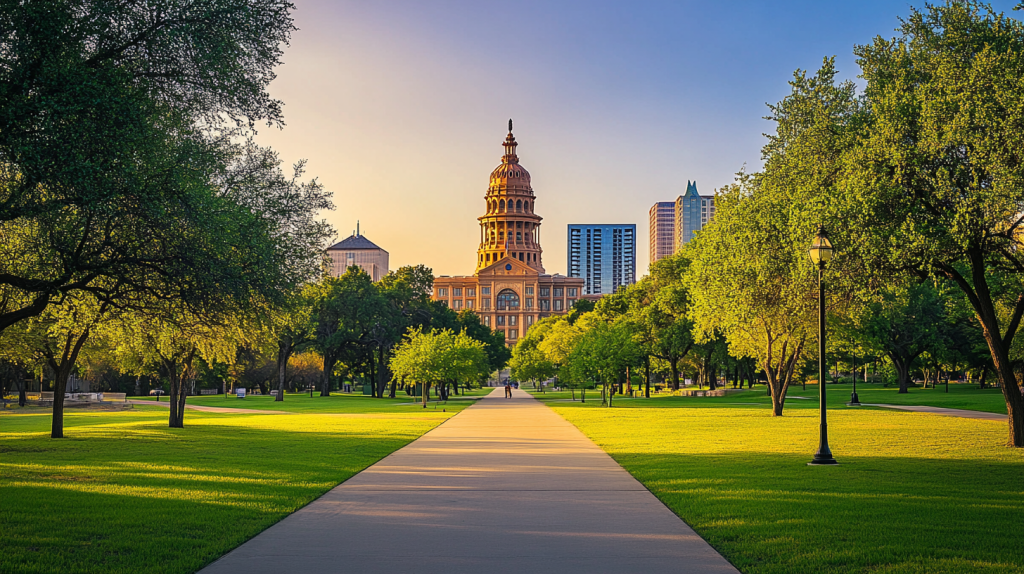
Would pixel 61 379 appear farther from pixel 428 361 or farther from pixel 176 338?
pixel 428 361

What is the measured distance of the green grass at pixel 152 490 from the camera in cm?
914

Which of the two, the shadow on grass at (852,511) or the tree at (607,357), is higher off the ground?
the tree at (607,357)

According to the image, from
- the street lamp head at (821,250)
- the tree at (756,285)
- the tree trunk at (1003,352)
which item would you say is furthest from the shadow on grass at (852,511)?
the tree at (756,285)

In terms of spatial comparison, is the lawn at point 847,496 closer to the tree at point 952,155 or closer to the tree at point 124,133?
the tree at point 952,155

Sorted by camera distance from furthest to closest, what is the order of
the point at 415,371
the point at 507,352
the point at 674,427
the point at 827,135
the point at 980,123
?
the point at 507,352
the point at 415,371
the point at 674,427
the point at 827,135
the point at 980,123

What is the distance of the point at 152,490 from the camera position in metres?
13.8

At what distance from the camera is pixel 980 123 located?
64.7 ft

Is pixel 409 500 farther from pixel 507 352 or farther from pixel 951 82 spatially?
pixel 507 352

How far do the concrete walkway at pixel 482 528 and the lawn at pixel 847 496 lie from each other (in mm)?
660

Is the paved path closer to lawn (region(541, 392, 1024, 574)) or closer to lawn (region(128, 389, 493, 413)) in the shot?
lawn (region(541, 392, 1024, 574))

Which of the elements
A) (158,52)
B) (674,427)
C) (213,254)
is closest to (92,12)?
(158,52)

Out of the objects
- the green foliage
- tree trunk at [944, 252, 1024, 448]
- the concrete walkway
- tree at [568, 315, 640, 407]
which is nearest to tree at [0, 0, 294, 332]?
the concrete walkway

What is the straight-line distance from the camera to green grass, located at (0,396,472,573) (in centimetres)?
914

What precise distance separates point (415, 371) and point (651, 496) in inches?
1515
